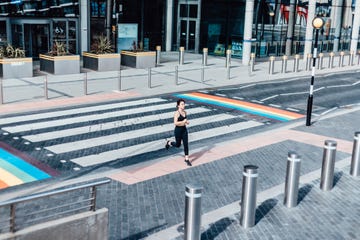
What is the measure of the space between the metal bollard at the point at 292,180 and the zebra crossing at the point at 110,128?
179 inches

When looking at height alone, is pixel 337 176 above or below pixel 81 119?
below

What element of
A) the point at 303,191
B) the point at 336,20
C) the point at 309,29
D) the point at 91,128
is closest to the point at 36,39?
the point at 91,128

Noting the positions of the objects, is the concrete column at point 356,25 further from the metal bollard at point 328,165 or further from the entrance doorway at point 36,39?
the metal bollard at point 328,165

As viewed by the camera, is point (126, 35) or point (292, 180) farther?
point (126, 35)

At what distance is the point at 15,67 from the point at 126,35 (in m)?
14.3

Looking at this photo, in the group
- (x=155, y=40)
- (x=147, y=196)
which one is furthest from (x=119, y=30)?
(x=147, y=196)

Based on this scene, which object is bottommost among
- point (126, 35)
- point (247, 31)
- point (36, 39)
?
point (36, 39)

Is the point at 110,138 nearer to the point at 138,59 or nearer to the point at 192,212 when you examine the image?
the point at 192,212

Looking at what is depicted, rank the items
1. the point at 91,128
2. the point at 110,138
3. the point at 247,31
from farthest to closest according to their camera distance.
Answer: the point at 247,31, the point at 91,128, the point at 110,138

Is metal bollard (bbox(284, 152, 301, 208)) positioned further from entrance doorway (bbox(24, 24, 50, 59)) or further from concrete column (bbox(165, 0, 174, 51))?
concrete column (bbox(165, 0, 174, 51))

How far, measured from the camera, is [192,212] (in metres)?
7.58

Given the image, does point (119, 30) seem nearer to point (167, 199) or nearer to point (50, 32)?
point (50, 32)

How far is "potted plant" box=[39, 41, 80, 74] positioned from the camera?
82.3 ft

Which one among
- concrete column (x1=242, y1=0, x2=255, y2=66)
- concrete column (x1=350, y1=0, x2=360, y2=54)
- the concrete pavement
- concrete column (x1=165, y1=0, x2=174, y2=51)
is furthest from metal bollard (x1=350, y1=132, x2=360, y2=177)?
concrete column (x1=350, y1=0, x2=360, y2=54)
